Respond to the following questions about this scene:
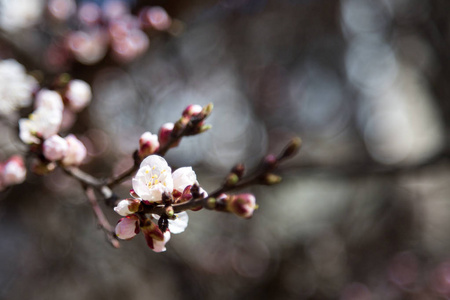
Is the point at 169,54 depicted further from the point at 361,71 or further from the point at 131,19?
the point at 361,71

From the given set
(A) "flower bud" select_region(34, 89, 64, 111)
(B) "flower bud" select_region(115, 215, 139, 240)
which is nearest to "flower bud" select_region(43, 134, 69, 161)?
(A) "flower bud" select_region(34, 89, 64, 111)

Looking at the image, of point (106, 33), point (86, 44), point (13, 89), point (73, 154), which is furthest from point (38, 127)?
point (106, 33)

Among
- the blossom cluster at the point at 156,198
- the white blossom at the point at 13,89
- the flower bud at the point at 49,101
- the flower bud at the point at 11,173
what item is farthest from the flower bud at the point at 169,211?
the white blossom at the point at 13,89

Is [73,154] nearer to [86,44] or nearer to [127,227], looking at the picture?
[127,227]

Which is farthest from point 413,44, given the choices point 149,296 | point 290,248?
point 149,296

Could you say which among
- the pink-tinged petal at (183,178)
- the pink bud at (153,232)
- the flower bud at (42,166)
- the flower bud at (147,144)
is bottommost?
the pink bud at (153,232)

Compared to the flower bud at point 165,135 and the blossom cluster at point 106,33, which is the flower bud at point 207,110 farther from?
the blossom cluster at point 106,33
